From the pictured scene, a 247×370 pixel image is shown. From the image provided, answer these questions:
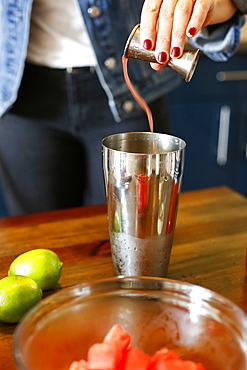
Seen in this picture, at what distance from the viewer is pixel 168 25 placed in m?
0.77

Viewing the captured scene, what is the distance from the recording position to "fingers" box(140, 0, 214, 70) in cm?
75

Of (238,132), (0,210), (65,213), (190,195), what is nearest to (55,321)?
(65,213)

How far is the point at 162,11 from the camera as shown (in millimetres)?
781

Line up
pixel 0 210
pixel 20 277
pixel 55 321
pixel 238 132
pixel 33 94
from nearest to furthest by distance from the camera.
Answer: pixel 55 321
pixel 20 277
pixel 33 94
pixel 0 210
pixel 238 132

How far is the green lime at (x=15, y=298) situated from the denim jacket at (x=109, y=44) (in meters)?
0.69

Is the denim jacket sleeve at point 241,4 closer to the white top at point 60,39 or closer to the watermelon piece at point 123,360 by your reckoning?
the white top at point 60,39

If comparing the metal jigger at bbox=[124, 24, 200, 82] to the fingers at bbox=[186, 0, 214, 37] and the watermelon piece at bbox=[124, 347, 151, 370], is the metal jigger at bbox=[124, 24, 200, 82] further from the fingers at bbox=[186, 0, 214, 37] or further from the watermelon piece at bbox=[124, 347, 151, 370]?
the watermelon piece at bbox=[124, 347, 151, 370]

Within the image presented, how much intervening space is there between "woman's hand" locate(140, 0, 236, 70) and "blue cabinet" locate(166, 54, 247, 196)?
1635 millimetres

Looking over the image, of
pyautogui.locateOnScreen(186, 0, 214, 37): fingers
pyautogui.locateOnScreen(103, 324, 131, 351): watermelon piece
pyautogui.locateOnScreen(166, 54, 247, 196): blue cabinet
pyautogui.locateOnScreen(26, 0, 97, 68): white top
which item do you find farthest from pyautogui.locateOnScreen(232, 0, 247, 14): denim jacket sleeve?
pyautogui.locateOnScreen(166, 54, 247, 196): blue cabinet

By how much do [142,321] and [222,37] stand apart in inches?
32.8

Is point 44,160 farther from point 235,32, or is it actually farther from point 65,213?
point 235,32

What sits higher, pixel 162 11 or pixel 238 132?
pixel 162 11

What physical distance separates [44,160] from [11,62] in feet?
0.85

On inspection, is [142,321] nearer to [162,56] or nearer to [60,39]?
[162,56]
